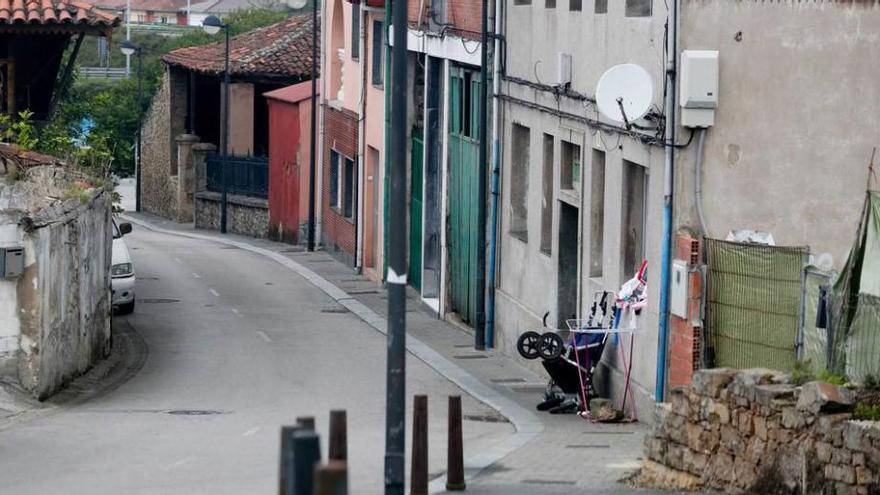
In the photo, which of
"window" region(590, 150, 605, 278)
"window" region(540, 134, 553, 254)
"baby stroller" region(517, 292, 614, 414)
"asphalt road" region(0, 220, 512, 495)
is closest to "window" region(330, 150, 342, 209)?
"asphalt road" region(0, 220, 512, 495)

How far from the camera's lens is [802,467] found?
477 inches

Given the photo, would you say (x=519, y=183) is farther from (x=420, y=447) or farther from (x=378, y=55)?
(x=420, y=447)

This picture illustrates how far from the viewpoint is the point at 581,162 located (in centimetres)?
2092

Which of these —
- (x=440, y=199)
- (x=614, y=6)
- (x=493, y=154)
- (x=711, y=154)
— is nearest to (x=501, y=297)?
(x=493, y=154)

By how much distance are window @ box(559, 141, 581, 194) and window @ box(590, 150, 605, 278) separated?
3.54 ft

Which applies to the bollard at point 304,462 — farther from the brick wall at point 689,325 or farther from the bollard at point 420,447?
the brick wall at point 689,325

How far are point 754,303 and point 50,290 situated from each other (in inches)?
314

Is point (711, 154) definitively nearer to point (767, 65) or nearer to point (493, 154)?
point (767, 65)

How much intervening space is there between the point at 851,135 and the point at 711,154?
135 cm

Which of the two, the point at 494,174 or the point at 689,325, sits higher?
the point at 494,174

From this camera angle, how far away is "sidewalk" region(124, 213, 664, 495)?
14.5 m

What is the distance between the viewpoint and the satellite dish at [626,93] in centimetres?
1708

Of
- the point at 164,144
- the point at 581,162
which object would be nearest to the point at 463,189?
the point at 581,162

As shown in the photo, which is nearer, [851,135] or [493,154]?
[851,135]
